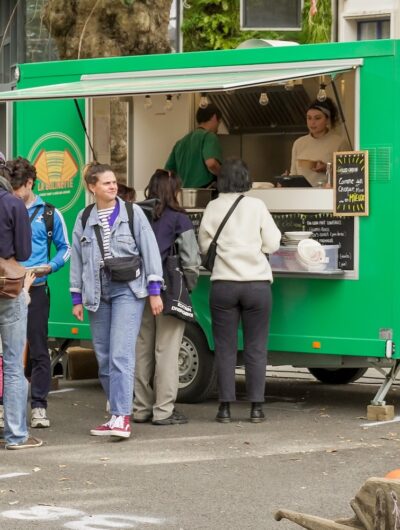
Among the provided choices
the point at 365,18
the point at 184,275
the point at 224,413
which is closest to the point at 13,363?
the point at 184,275

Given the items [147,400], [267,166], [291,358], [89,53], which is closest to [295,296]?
[291,358]

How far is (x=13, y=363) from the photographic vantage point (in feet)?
27.6

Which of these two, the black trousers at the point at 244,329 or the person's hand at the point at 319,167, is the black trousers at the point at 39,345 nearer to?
the black trousers at the point at 244,329

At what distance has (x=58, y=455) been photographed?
27.5 ft

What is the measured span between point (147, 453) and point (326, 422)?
5.74 feet

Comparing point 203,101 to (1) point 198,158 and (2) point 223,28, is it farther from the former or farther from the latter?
(2) point 223,28

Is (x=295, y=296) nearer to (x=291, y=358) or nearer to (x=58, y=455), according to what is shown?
(x=291, y=358)

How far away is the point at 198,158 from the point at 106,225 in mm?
2269

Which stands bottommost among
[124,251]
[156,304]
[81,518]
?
[81,518]

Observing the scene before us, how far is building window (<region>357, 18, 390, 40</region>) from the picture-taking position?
19484 mm

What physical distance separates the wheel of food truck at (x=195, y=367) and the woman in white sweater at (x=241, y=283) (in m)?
0.77

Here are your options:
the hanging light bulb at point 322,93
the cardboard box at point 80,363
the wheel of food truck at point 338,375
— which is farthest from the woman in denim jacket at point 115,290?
the wheel of food truck at point 338,375

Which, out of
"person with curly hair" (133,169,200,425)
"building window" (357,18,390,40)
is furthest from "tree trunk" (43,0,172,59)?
"building window" (357,18,390,40)

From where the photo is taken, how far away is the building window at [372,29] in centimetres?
1948
